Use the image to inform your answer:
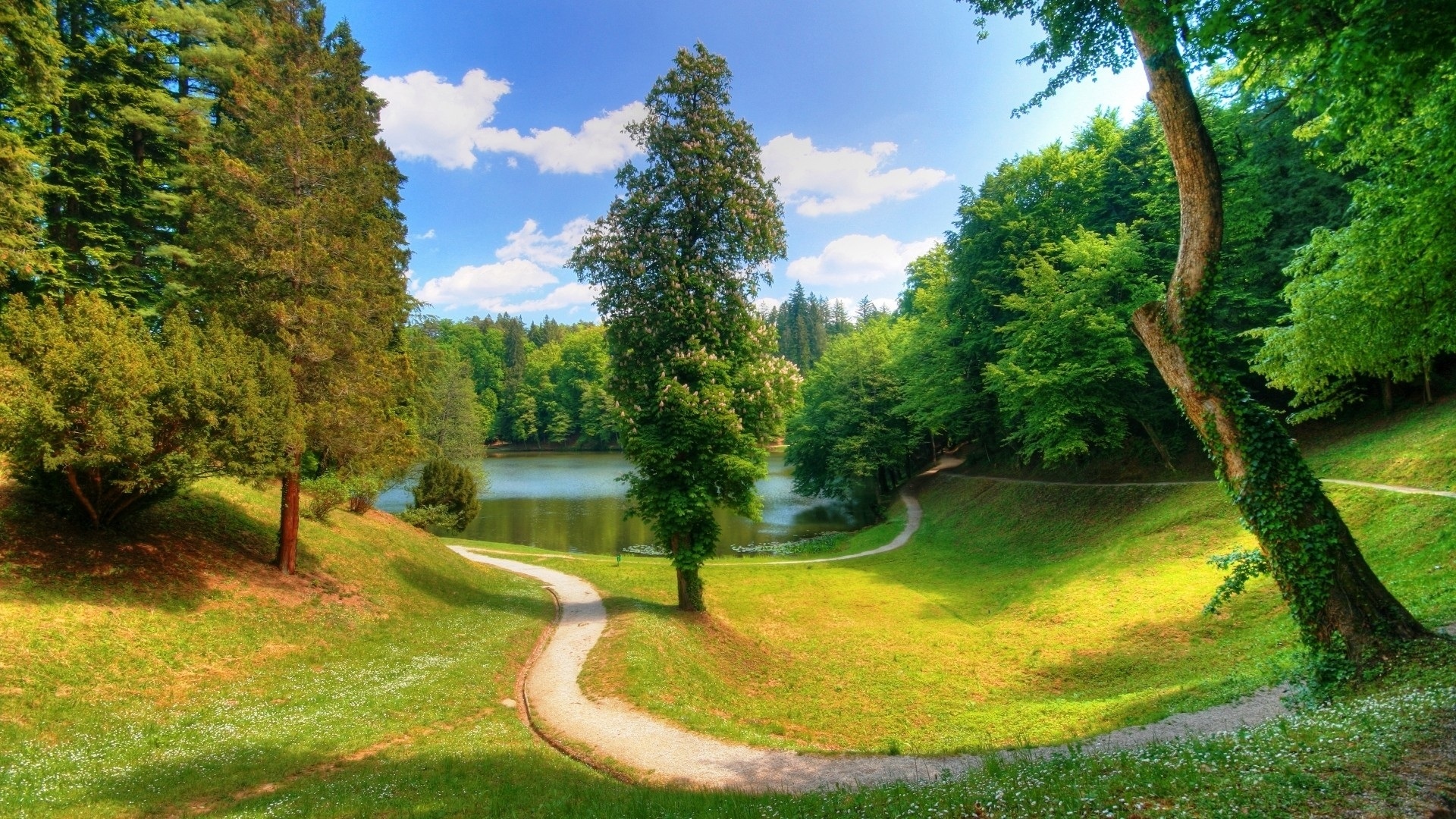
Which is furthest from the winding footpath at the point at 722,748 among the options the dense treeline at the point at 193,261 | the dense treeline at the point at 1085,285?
the dense treeline at the point at 1085,285

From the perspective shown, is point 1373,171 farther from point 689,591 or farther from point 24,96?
point 24,96

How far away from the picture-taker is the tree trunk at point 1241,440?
6.89 meters

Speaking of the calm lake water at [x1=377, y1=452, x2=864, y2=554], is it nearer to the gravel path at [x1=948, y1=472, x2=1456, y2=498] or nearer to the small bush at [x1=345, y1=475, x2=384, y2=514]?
the gravel path at [x1=948, y1=472, x2=1456, y2=498]

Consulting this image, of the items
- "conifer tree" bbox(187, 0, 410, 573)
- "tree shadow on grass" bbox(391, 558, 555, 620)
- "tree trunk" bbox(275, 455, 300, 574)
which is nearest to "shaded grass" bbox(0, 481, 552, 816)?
"tree trunk" bbox(275, 455, 300, 574)

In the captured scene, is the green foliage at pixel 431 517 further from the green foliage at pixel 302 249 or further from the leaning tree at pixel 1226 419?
the leaning tree at pixel 1226 419

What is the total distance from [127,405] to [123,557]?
11.8ft

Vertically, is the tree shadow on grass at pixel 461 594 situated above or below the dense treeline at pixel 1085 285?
below

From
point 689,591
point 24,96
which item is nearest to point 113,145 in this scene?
point 24,96

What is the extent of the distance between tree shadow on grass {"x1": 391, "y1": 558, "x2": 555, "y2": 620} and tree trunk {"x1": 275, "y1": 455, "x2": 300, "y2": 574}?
353cm

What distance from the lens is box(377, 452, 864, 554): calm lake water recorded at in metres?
35.5

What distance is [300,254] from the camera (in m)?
13.2

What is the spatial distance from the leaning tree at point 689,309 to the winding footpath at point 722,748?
17.9ft

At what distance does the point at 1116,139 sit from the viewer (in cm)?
2938

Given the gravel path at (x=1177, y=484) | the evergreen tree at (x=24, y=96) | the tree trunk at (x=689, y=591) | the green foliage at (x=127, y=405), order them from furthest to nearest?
1. the tree trunk at (x=689, y=591)
2. the gravel path at (x=1177, y=484)
3. the evergreen tree at (x=24, y=96)
4. the green foliage at (x=127, y=405)
